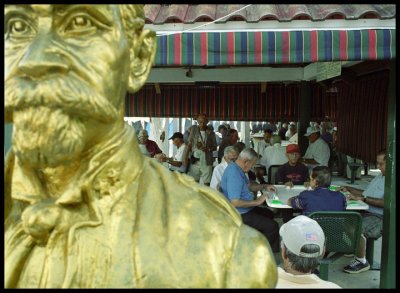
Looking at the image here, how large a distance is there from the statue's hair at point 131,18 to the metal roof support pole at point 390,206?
11.1 feet

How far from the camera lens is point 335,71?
4.73 m

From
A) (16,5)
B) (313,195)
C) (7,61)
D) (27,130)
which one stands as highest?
(16,5)

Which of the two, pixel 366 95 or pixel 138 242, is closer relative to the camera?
pixel 138 242

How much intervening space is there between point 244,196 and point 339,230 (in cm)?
100

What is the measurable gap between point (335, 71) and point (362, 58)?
0.90 meters

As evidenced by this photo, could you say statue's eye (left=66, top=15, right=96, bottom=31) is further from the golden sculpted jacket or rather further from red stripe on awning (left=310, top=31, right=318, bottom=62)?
red stripe on awning (left=310, top=31, right=318, bottom=62)

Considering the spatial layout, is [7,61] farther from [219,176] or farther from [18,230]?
[219,176]

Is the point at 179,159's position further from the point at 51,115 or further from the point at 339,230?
the point at 51,115

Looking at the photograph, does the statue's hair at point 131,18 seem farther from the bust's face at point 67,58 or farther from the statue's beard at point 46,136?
the statue's beard at point 46,136

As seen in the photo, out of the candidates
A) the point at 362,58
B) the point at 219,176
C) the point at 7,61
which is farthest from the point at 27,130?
the point at 219,176

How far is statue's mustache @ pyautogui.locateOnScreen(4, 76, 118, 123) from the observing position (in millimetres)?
947

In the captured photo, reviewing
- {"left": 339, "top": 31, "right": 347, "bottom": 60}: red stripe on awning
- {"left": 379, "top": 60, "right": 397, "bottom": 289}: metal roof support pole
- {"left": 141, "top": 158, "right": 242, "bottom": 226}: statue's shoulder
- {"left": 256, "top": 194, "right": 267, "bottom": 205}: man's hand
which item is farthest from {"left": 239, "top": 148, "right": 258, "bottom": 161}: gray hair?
{"left": 141, "top": 158, "right": 242, "bottom": 226}: statue's shoulder

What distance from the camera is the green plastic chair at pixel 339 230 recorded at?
4375 millimetres

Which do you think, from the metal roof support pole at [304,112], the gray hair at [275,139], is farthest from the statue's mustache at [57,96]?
the metal roof support pole at [304,112]
